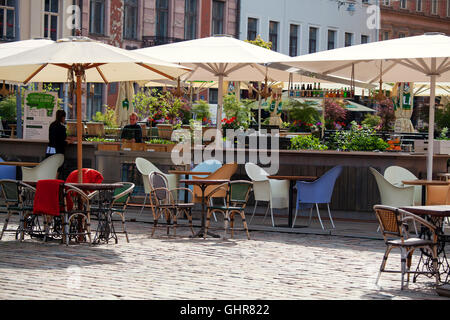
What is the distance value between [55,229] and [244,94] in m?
30.5

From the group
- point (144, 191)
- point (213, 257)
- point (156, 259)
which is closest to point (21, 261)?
point (156, 259)

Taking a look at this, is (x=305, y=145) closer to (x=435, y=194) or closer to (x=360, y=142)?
(x=360, y=142)

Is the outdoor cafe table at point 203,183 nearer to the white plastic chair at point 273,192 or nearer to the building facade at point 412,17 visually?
the white plastic chair at point 273,192

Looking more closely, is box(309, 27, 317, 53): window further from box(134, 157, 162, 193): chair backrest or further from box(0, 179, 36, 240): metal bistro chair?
box(0, 179, 36, 240): metal bistro chair

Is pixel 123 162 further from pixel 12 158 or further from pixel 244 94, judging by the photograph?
pixel 244 94

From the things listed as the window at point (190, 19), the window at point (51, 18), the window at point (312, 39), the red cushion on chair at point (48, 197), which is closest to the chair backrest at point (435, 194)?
the red cushion on chair at point (48, 197)

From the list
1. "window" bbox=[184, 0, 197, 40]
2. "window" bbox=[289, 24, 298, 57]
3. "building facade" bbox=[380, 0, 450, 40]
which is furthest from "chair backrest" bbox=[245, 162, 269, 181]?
"building facade" bbox=[380, 0, 450, 40]

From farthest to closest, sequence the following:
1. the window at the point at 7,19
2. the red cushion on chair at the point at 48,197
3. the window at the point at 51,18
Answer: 1. the window at the point at 51,18
2. the window at the point at 7,19
3. the red cushion on chair at the point at 48,197

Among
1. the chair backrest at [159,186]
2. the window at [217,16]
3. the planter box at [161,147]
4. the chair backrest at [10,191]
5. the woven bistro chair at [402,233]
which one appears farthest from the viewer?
the window at [217,16]

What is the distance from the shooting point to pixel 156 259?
10273 mm

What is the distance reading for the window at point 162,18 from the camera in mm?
40188

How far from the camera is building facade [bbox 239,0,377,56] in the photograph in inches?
1759

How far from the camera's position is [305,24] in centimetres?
4750

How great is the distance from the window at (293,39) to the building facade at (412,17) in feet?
25.6
